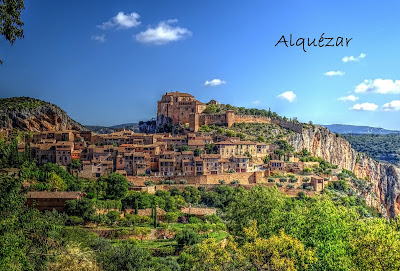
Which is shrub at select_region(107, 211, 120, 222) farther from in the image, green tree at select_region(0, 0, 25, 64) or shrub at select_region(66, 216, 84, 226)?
green tree at select_region(0, 0, 25, 64)

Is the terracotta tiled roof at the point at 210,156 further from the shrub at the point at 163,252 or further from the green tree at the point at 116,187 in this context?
the shrub at the point at 163,252

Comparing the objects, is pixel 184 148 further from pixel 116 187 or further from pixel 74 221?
pixel 74 221

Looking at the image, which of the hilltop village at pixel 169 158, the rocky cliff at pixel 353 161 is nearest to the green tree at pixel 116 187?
the hilltop village at pixel 169 158

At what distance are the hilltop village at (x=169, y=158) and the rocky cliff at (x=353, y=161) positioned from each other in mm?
15645

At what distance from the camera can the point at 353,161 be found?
87.3 m

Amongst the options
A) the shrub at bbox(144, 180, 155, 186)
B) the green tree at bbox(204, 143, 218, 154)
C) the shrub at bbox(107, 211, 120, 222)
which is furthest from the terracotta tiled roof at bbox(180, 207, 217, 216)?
the green tree at bbox(204, 143, 218, 154)

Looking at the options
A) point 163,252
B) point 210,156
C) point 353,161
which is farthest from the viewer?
point 353,161

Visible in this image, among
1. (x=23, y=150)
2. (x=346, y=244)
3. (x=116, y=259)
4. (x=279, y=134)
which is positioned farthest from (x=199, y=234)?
(x=279, y=134)

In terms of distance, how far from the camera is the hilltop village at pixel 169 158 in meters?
47.7

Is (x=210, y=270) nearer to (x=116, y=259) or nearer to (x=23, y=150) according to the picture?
(x=116, y=259)

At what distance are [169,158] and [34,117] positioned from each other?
19.7 meters

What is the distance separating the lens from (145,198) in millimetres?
39562

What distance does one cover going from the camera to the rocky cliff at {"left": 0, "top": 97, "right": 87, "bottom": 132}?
51.8m

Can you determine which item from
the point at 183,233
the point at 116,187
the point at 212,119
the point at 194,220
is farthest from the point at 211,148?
the point at 183,233
